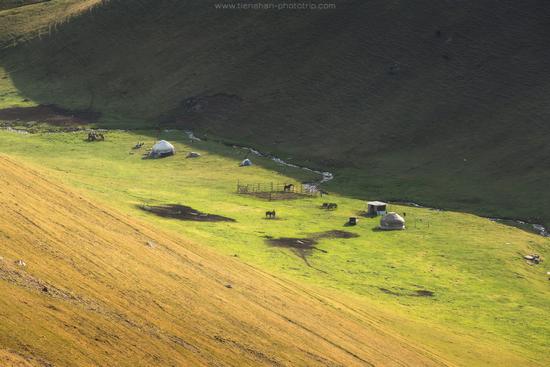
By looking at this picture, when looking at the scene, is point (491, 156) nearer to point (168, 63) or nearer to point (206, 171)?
point (206, 171)

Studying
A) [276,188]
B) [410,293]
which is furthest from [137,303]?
[276,188]

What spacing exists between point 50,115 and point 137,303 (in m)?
135

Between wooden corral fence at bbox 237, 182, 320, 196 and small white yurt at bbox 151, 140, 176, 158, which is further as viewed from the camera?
small white yurt at bbox 151, 140, 176, 158

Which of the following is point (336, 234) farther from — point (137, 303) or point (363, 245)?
point (137, 303)

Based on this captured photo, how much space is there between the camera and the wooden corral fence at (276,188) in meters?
132

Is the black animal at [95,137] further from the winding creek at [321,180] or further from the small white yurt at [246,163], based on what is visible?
the small white yurt at [246,163]

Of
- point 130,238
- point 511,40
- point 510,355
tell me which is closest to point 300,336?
point 130,238

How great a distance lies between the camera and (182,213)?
101562 mm

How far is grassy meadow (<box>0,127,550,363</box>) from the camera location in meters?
82.6

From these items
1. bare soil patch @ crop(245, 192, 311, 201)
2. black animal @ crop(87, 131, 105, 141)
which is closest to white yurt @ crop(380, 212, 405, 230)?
bare soil patch @ crop(245, 192, 311, 201)

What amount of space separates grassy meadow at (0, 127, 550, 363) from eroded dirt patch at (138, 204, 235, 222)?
174 centimetres

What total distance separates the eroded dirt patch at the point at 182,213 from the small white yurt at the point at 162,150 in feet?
145

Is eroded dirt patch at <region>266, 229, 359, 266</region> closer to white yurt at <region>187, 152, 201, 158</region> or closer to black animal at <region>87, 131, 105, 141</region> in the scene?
white yurt at <region>187, 152, 201, 158</region>

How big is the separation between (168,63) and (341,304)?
417 ft
